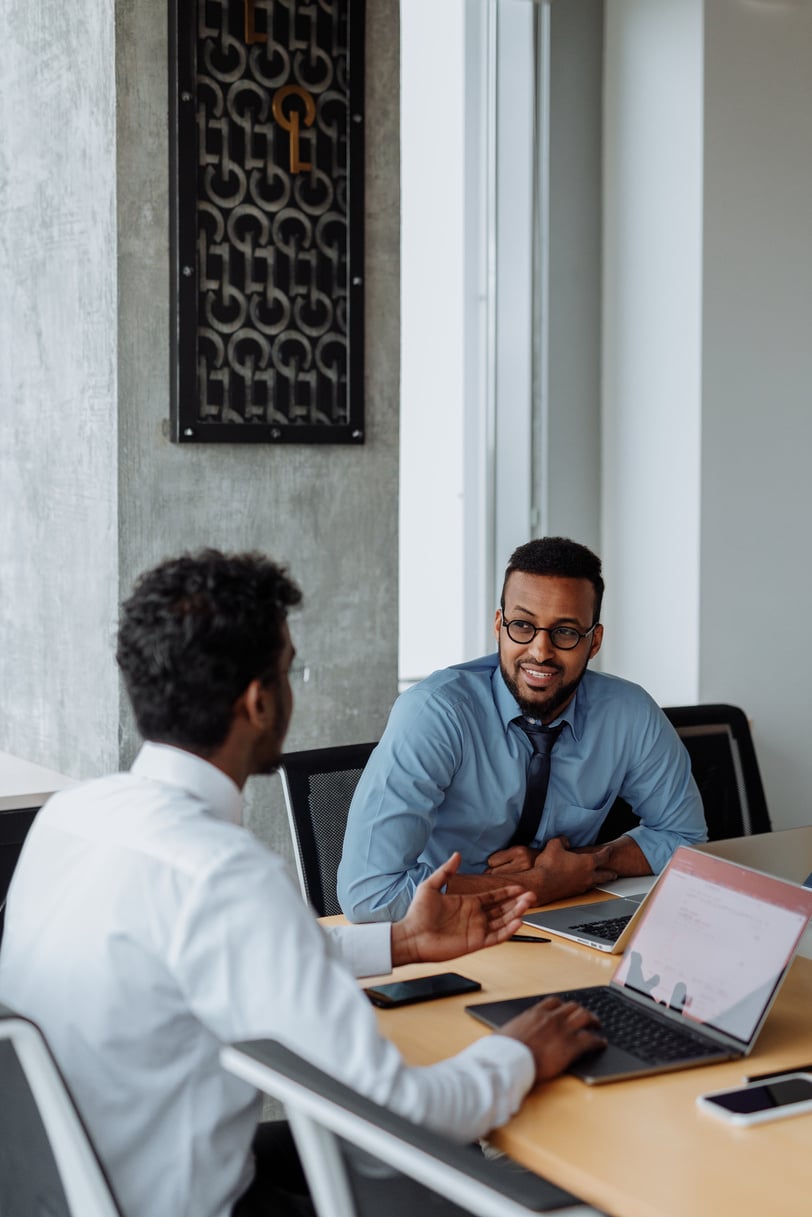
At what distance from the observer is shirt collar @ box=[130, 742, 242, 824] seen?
154 centimetres

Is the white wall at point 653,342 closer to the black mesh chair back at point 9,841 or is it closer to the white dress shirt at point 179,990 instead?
Result: the black mesh chair back at point 9,841

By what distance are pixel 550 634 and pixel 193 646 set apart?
1.24 metres

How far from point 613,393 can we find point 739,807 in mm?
1402

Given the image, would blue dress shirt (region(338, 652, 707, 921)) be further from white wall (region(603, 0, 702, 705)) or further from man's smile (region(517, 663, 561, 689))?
white wall (region(603, 0, 702, 705))

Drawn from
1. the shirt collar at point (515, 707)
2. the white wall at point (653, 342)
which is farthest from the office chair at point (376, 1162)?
the white wall at point (653, 342)

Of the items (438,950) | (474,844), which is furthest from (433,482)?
(438,950)

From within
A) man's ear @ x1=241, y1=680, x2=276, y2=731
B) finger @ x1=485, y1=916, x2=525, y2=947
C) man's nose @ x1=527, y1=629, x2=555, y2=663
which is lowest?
finger @ x1=485, y1=916, x2=525, y2=947

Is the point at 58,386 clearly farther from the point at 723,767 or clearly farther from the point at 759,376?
the point at 759,376

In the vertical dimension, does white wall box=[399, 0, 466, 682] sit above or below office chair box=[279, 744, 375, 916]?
above

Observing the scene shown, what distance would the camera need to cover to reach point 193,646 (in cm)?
153

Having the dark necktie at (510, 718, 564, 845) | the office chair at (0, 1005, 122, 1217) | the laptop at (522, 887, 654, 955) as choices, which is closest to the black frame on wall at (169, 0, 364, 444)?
the dark necktie at (510, 718, 564, 845)

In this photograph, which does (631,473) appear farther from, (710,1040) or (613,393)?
(710,1040)

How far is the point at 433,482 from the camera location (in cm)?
410

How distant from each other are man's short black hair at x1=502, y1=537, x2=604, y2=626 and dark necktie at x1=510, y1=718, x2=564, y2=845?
247mm
